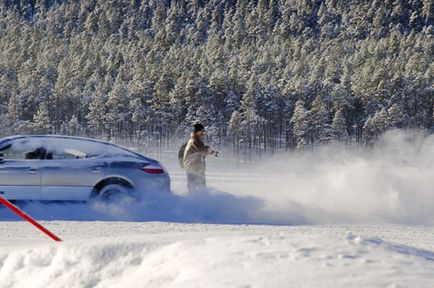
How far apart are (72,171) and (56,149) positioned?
18.5 inches

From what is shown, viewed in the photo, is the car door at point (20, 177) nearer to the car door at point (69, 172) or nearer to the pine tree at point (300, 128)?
the car door at point (69, 172)

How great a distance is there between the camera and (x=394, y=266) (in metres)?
3.71

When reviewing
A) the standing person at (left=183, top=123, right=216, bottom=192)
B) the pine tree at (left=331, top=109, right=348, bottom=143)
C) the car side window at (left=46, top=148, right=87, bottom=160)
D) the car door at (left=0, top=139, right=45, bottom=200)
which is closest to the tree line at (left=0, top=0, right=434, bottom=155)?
the pine tree at (left=331, top=109, right=348, bottom=143)


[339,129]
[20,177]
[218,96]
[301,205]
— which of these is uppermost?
[218,96]

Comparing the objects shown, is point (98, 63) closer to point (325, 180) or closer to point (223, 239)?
point (325, 180)

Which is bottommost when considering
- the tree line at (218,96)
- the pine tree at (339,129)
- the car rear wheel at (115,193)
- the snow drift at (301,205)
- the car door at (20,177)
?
the snow drift at (301,205)

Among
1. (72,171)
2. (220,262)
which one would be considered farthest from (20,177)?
(220,262)

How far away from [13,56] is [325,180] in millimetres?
120813

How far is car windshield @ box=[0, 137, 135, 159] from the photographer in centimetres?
982

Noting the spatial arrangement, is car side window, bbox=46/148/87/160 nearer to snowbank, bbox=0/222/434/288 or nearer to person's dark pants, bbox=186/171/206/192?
person's dark pants, bbox=186/171/206/192

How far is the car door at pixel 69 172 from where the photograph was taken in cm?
972

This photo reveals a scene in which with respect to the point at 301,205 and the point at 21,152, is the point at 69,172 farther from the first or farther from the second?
the point at 301,205

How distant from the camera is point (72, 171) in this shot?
9.79m

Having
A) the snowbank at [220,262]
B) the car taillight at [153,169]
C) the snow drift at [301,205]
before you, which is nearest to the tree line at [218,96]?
the snow drift at [301,205]
